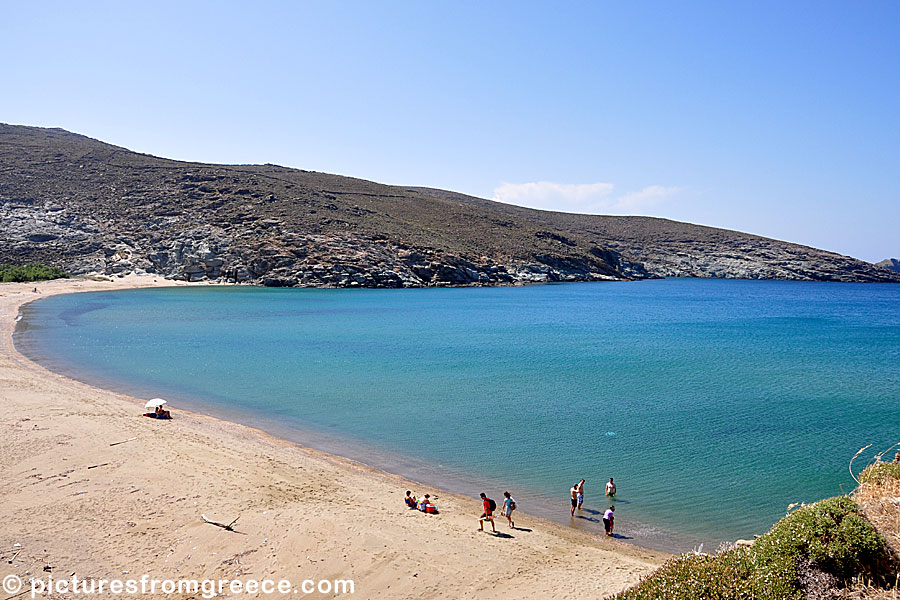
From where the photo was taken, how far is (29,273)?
67875 mm

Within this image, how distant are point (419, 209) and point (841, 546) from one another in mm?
104197

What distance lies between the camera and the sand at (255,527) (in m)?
9.43

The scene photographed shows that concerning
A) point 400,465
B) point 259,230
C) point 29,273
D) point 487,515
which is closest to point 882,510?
point 487,515

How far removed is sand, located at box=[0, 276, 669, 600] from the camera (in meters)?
9.43

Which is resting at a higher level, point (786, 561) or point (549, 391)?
point (786, 561)

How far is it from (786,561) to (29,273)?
81.3 metres

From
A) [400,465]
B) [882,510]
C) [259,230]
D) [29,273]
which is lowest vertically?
[400,465]

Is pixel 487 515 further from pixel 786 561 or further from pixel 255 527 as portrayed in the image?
pixel 786 561

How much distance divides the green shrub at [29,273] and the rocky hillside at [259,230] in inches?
130

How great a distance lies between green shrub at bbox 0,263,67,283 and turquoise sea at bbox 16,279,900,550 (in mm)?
19492

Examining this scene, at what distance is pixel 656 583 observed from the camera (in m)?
6.91

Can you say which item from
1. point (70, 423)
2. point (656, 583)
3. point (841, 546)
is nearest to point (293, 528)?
point (656, 583)

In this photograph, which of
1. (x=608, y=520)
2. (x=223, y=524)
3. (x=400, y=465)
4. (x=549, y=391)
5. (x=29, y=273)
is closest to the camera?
(x=223, y=524)

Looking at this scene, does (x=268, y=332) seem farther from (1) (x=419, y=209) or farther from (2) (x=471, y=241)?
(1) (x=419, y=209)
